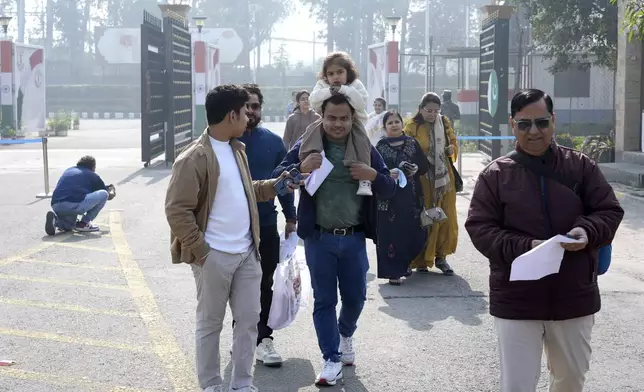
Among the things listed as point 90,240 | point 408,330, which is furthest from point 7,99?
point 408,330

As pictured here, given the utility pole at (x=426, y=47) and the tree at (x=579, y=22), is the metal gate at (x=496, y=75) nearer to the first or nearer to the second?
the tree at (x=579, y=22)

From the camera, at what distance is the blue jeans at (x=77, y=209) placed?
1230 cm

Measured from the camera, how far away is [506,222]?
431cm

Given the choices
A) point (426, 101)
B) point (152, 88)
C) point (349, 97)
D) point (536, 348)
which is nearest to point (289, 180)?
point (349, 97)

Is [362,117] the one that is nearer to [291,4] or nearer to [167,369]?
[167,369]

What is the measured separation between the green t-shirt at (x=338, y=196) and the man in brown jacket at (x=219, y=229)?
0.53 m

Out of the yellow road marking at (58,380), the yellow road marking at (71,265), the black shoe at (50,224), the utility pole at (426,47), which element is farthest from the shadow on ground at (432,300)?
the utility pole at (426,47)

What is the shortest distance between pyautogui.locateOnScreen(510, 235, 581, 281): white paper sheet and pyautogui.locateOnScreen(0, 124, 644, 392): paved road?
6.68ft

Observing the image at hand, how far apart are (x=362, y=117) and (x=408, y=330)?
2026 mm

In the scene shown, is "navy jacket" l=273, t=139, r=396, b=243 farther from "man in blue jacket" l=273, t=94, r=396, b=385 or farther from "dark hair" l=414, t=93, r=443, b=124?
"dark hair" l=414, t=93, r=443, b=124

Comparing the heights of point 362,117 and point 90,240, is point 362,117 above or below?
above

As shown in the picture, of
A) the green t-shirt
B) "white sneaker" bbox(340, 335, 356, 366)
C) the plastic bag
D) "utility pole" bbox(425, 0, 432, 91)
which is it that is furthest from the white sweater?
"utility pole" bbox(425, 0, 432, 91)

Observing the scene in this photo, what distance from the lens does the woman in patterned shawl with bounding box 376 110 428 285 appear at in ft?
28.5

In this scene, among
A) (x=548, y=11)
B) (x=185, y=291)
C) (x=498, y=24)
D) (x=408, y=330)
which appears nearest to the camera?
(x=408, y=330)
